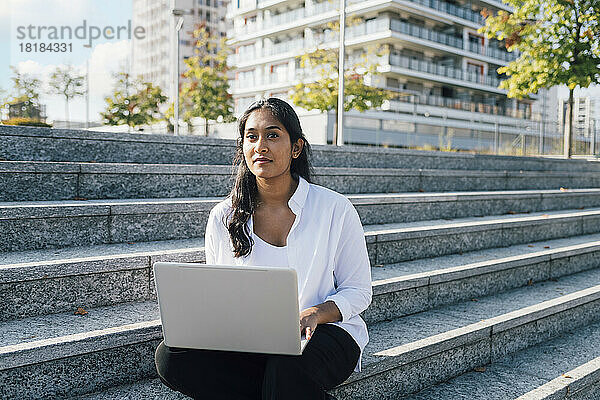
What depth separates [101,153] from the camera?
4246 millimetres

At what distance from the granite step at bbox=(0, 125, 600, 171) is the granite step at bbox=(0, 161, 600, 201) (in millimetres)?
365

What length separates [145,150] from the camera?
176 inches

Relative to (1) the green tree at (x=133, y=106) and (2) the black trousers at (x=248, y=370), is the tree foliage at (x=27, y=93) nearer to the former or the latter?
(1) the green tree at (x=133, y=106)

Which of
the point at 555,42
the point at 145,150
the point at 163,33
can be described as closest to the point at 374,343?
the point at 145,150

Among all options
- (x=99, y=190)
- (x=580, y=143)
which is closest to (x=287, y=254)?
(x=99, y=190)

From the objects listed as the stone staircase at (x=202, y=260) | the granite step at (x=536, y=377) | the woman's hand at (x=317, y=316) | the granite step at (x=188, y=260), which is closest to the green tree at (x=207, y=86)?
the stone staircase at (x=202, y=260)

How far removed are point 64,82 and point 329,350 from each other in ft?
94.9

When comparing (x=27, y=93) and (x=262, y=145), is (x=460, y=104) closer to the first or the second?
(x=27, y=93)

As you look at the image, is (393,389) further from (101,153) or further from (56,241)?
(101,153)

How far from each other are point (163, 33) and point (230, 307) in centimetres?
8207

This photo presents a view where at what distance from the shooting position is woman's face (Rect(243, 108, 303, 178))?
238cm

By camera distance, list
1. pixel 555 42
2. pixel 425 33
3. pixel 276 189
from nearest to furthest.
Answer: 1. pixel 276 189
2. pixel 555 42
3. pixel 425 33

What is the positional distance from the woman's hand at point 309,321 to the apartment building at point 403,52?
28.8m

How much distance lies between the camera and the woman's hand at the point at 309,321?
2143 mm
